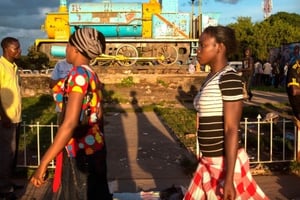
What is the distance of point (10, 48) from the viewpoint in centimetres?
557

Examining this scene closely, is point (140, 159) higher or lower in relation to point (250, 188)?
lower

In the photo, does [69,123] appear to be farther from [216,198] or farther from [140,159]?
[140,159]

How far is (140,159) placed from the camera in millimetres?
7855

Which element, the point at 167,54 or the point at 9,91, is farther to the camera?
the point at 167,54

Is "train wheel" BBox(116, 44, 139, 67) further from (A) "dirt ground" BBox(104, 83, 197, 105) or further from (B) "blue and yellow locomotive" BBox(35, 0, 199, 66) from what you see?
(A) "dirt ground" BBox(104, 83, 197, 105)

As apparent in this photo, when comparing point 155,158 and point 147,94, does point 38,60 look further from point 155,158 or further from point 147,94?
point 155,158

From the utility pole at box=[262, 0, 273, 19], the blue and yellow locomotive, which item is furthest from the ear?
the utility pole at box=[262, 0, 273, 19]

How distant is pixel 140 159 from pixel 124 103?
8742mm

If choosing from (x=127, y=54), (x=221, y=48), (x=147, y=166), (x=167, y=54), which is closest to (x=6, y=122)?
(x=147, y=166)

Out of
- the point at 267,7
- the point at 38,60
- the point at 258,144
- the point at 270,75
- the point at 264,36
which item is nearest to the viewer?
the point at 258,144

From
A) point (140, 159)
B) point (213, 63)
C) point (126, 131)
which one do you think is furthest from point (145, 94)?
point (213, 63)

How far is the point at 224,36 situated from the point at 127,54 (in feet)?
67.0

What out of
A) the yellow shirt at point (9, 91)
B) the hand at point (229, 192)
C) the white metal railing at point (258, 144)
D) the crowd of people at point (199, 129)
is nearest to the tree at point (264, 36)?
the white metal railing at point (258, 144)

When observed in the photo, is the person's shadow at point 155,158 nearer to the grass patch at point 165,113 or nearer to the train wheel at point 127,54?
the grass patch at point 165,113
